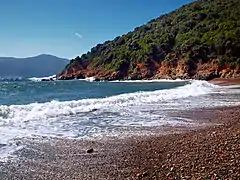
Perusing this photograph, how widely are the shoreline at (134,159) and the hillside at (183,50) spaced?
52573mm

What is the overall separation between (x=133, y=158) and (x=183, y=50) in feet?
232

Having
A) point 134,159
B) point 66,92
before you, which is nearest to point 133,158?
point 134,159

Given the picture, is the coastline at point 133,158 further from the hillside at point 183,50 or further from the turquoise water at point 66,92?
the hillside at point 183,50

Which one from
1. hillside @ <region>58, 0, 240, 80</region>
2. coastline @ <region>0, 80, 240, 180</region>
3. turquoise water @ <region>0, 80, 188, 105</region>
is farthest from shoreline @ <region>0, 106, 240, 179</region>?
hillside @ <region>58, 0, 240, 80</region>

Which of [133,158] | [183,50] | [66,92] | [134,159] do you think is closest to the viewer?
[134,159]

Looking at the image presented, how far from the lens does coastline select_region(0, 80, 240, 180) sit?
6875mm

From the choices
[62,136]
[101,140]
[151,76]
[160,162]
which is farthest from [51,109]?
[151,76]

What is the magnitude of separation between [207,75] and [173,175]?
58573 millimetres

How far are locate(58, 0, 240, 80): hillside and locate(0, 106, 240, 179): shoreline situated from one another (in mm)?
52573

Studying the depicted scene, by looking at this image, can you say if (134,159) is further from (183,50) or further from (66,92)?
(183,50)

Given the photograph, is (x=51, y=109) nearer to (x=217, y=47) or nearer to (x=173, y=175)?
(x=173, y=175)

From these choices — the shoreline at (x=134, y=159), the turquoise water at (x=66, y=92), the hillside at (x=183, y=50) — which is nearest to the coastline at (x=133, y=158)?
the shoreline at (x=134, y=159)

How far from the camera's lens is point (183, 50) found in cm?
7625

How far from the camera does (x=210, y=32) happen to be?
77.4 meters
